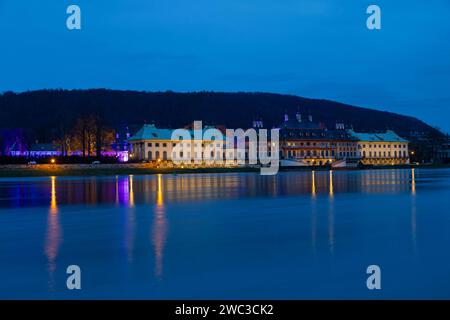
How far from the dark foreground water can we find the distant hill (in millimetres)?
120592

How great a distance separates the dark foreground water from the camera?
1030 cm

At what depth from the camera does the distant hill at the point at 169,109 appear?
15000cm

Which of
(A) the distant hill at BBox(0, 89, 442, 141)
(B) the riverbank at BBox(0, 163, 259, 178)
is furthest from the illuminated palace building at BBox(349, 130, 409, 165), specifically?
(B) the riverbank at BBox(0, 163, 259, 178)

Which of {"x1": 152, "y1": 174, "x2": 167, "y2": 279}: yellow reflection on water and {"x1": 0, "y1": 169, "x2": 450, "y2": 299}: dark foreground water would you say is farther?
{"x1": 152, "y1": 174, "x2": 167, "y2": 279}: yellow reflection on water

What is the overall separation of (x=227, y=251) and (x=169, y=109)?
152 meters

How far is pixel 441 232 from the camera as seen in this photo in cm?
1627

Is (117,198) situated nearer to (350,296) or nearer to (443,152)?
(350,296)

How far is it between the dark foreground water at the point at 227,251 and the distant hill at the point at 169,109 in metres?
121

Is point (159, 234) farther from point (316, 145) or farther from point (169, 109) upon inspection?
point (169, 109)

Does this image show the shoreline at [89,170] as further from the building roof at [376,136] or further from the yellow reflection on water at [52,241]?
the yellow reflection on water at [52,241]

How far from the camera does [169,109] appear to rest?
16375cm

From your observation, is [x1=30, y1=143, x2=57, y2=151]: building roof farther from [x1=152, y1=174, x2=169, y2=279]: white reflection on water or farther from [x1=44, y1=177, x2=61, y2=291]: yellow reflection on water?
[x1=44, y1=177, x2=61, y2=291]: yellow reflection on water

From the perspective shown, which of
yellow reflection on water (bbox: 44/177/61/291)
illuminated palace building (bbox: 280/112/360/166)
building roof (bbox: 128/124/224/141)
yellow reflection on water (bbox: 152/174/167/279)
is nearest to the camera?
yellow reflection on water (bbox: 44/177/61/291)

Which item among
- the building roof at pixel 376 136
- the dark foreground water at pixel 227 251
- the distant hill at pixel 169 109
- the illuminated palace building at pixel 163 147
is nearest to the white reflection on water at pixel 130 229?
the dark foreground water at pixel 227 251
